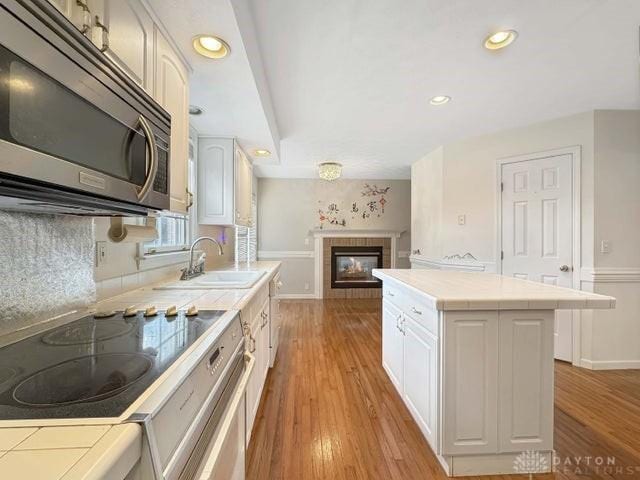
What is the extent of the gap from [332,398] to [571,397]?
183 centimetres

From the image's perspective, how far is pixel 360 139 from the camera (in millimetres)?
3494

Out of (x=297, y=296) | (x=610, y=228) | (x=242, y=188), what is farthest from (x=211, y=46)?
(x=297, y=296)

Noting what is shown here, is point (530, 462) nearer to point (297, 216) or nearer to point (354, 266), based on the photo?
point (354, 266)

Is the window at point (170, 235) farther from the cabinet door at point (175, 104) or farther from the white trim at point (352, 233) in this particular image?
the white trim at point (352, 233)

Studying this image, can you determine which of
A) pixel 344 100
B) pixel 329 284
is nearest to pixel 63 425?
pixel 344 100

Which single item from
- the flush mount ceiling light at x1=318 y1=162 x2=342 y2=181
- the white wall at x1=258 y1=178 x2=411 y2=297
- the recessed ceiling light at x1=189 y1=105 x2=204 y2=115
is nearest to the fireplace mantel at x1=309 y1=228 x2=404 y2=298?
the white wall at x1=258 y1=178 x2=411 y2=297

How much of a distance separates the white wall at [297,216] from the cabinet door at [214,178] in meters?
3.02

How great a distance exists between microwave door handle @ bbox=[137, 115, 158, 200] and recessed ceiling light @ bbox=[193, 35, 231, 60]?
72 centimetres

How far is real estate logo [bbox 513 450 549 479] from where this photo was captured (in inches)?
57.9

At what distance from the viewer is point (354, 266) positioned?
5848mm

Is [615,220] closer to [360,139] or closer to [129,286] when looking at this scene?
[360,139]

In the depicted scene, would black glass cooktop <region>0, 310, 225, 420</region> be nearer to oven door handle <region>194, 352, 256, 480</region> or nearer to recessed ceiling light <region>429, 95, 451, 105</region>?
oven door handle <region>194, 352, 256, 480</region>

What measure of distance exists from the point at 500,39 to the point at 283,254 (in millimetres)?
4653

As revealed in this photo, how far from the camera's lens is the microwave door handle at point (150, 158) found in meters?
0.86
